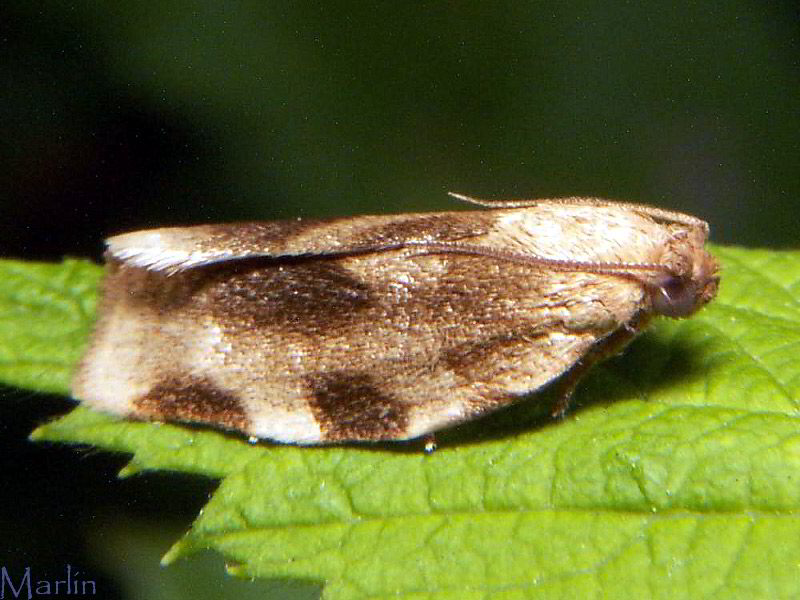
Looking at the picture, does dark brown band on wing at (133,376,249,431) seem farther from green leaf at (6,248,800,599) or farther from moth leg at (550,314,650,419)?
moth leg at (550,314,650,419)

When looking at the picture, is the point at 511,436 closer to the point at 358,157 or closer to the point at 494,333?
the point at 494,333

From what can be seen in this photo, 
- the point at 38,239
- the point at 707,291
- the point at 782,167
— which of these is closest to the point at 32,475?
the point at 38,239

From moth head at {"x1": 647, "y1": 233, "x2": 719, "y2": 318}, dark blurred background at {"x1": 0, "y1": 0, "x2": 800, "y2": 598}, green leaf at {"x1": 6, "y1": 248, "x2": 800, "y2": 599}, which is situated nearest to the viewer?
green leaf at {"x1": 6, "y1": 248, "x2": 800, "y2": 599}

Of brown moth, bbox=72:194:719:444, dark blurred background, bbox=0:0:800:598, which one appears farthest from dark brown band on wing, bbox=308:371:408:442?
dark blurred background, bbox=0:0:800:598

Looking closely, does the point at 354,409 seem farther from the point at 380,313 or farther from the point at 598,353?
the point at 598,353

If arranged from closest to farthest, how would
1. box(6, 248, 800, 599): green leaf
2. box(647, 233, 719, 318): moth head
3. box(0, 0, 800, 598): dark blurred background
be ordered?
1. box(6, 248, 800, 599): green leaf
2. box(647, 233, 719, 318): moth head
3. box(0, 0, 800, 598): dark blurred background

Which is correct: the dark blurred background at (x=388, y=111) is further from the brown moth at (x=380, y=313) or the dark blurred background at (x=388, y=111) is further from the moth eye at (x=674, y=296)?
the moth eye at (x=674, y=296)

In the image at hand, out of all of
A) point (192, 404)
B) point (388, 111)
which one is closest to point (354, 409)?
point (192, 404)
